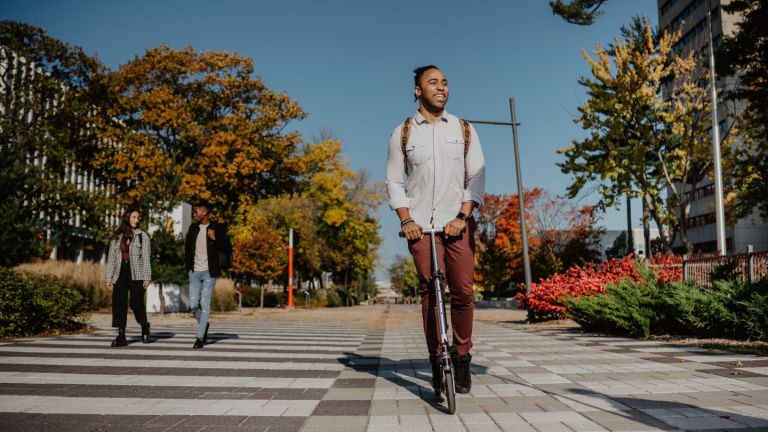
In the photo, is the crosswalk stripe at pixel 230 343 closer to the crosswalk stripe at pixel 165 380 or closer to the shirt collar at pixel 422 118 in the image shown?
the crosswalk stripe at pixel 165 380

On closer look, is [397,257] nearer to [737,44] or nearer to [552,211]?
[552,211]

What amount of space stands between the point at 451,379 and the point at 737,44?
912 inches

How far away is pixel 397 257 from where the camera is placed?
120312 millimetres

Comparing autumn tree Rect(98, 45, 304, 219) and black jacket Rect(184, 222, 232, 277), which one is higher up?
autumn tree Rect(98, 45, 304, 219)

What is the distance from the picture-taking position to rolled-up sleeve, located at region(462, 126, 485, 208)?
14.2 ft

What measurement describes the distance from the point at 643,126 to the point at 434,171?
70.2ft

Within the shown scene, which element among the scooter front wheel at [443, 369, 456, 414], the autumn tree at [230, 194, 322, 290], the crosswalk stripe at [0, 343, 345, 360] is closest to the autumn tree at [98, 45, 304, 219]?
the autumn tree at [230, 194, 322, 290]

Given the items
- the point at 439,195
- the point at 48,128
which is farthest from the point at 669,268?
the point at 48,128

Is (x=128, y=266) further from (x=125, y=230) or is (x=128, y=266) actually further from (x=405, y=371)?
(x=405, y=371)

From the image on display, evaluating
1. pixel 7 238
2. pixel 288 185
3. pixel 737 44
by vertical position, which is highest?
pixel 737 44

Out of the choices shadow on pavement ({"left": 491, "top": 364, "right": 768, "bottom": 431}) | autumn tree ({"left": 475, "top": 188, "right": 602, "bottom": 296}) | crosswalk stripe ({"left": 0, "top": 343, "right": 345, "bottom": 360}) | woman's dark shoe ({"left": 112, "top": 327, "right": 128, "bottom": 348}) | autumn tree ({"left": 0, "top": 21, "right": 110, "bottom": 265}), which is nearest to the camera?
shadow on pavement ({"left": 491, "top": 364, "right": 768, "bottom": 431})

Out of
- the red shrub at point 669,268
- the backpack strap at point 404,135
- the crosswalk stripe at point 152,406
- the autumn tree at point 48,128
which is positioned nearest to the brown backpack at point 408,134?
the backpack strap at point 404,135

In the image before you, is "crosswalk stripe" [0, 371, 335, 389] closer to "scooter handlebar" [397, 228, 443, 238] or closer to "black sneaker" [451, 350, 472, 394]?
"black sneaker" [451, 350, 472, 394]

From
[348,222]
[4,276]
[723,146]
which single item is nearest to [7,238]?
[4,276]
